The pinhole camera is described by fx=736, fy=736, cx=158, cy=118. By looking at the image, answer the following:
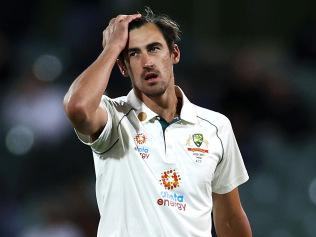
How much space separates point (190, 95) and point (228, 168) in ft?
10.1

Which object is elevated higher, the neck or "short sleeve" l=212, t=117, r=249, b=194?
the neck

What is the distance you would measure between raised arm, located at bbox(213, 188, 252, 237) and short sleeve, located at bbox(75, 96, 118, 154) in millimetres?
722

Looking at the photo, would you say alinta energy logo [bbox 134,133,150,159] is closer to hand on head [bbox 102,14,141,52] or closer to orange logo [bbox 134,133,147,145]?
orange logo [bbox 134,133,147,145]

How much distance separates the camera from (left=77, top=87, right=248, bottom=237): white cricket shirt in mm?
3170

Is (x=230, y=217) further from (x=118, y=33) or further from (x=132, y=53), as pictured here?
(x=118, y=33)

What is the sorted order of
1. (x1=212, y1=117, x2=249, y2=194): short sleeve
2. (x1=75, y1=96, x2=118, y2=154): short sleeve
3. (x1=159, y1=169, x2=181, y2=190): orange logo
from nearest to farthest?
(x1=75, y1=96, x2=118, y2=154): short sleeve < (x1=159, y1=169, x2=181, y2=190): orange logo < (x1=212, y1=117, x2=249, y2=194): short sleeve

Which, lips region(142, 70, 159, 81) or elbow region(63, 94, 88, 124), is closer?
elbow region(63, 94, 88, 124)

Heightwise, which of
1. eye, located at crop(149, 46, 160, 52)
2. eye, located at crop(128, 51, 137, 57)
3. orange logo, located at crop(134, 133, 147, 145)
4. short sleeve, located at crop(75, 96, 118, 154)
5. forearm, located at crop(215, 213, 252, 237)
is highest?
eye, located at crop(149, 46, 160, 52)

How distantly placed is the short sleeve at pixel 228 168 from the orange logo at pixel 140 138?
401 millimetres

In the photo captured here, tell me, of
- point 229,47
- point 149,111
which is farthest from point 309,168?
point 149,111

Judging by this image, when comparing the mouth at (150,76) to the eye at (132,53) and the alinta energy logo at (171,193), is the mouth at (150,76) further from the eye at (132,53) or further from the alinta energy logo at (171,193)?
the alinta energy logo at (171,193)

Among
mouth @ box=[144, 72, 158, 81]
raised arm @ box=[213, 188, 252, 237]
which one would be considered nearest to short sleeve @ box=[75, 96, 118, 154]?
mouth @ box=[144, 72, 158, 81]

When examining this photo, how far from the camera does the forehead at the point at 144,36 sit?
3.33m

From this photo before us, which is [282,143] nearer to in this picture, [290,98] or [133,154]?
[290,98]
